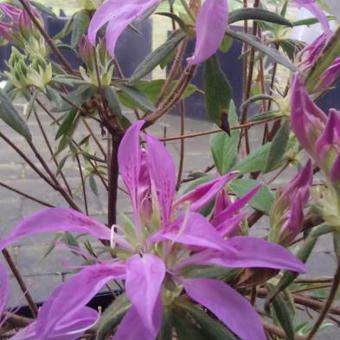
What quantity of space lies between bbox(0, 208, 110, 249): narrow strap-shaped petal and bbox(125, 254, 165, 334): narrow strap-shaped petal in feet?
0.16

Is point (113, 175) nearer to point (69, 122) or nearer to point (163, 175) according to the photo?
point (69, 122)

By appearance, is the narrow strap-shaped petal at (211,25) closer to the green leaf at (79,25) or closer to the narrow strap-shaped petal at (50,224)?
the narrow strap-shaped petal at (50,224)

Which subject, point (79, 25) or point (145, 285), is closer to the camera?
point (145, 285)

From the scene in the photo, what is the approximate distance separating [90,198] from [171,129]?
72 cm

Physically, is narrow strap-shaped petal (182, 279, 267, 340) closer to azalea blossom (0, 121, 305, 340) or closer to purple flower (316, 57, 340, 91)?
azalea blossom (0, 121, 305, 340)

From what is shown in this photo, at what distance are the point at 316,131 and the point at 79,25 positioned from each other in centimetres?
36

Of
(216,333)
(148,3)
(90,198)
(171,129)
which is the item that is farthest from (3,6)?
(171,129)

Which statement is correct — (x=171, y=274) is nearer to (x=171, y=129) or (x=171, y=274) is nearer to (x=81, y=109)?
(x=81, y=109)

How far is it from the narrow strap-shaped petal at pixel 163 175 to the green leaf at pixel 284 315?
0.10 m

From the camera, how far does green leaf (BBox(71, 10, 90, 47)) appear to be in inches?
24.2

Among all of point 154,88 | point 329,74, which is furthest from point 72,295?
point 154,88

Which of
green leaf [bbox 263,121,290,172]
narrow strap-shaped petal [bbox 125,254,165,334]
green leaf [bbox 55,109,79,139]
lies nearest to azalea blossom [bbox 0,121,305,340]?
narrow strap-shaped petal [bbox 125,254,165,334]

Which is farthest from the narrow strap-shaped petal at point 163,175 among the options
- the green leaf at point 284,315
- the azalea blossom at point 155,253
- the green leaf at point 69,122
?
the green leaf at point 69,122

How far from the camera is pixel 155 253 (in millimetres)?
348
